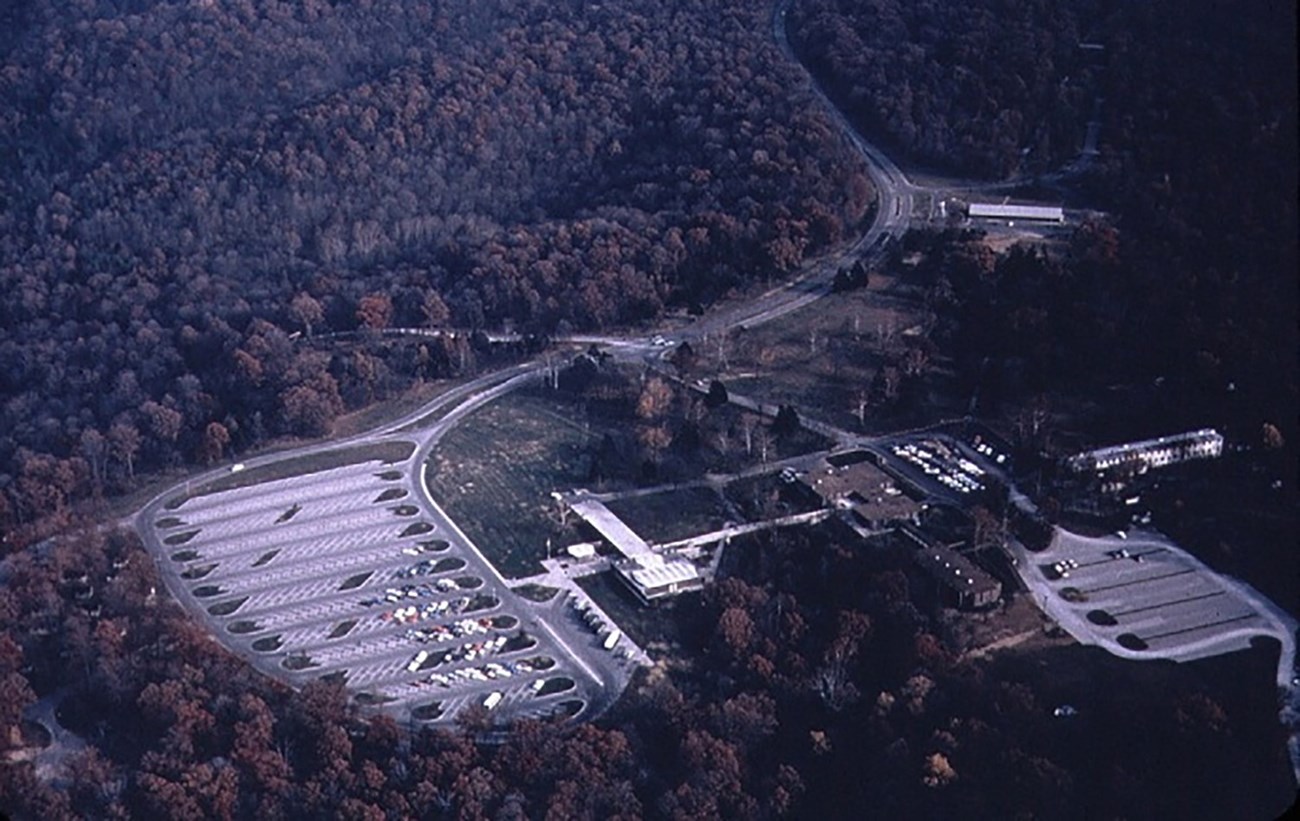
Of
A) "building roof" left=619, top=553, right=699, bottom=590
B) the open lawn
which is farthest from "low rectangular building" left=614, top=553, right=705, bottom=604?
the open lawn

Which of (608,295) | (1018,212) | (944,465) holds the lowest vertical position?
(944,465)

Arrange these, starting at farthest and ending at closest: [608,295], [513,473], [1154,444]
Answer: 1. [608,295]
2. [513,473]
3. [1154,444]

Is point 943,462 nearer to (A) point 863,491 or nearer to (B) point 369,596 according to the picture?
(A) point 863,491

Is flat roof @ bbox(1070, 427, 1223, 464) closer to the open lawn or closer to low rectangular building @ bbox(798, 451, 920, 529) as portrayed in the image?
low rectangular building @ bbox(798, 451, 920, 529)

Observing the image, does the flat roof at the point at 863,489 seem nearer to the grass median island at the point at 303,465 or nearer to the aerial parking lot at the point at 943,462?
the aerial parking lot at the point at 943,462

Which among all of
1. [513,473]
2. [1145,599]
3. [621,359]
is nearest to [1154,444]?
[1145,599]

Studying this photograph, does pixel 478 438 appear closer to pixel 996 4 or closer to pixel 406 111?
pixel 406 111
